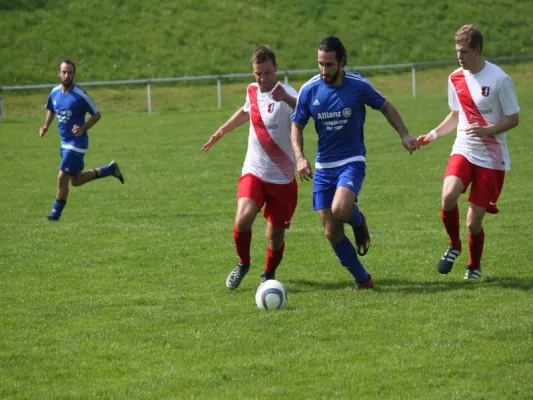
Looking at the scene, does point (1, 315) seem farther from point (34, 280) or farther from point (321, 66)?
point (321, 66)

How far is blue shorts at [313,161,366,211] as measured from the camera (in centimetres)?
852

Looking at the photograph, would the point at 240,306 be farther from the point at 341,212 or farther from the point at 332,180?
the point at 332,180

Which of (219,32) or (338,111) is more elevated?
(338,111)

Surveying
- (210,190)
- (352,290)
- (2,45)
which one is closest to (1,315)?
(352,290)

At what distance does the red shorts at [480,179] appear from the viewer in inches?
356

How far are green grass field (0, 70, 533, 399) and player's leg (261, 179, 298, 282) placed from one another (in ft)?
1.14

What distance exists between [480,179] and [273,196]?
6.22 ft

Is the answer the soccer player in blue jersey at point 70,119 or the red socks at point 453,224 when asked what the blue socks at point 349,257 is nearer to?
the red socks at point 453,224

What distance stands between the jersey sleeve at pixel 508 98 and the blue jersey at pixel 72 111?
709cm

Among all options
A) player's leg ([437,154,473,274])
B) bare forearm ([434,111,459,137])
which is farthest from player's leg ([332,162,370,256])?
bare forearm ([434,111,459,137])

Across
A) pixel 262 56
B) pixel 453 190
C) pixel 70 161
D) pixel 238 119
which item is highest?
pixel 262 56

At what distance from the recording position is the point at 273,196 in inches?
359

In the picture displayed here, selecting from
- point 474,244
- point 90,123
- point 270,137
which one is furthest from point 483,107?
point 90,123

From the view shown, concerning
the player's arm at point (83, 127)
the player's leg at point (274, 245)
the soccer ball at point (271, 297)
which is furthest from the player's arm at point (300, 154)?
the player's arm at point (83, 127)
